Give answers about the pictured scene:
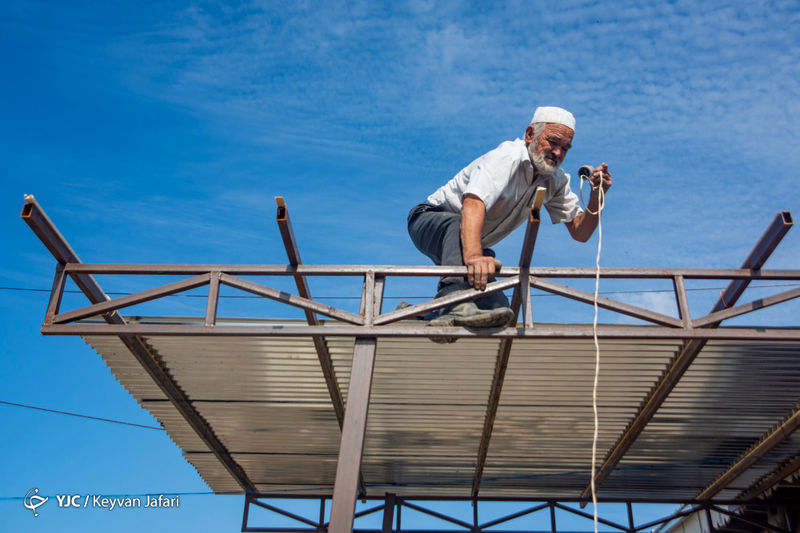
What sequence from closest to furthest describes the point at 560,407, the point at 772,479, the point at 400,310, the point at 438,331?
the point at 438,331
the point at 400,310
the point at 560,407
the point at 772,479

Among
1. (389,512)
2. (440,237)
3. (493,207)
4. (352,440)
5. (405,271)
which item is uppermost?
(493,207)

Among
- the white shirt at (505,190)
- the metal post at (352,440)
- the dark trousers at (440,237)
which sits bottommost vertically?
the metal post at (352,440)

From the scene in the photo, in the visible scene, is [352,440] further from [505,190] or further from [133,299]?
[505,190]

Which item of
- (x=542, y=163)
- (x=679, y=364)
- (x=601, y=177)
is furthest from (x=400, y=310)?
(x=679, y=364)

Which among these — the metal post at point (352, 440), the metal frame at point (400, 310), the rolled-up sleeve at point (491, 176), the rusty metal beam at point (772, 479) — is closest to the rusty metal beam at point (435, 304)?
the metal frame at point (400, 310)

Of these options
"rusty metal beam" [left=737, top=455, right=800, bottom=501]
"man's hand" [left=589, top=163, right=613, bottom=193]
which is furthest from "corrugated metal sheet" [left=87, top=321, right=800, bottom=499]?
"man's hand" [left=589, top=163, right=613, bottom=193]

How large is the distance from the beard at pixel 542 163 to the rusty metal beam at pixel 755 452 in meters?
4.01

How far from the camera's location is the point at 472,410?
7.92 m

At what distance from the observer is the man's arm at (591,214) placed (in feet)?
20.5

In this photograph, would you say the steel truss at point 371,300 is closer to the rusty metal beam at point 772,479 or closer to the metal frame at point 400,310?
the metal frame at point 400,310

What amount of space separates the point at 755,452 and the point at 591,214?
160 inches

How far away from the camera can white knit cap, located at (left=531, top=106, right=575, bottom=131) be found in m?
6.26

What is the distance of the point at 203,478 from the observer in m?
9.73

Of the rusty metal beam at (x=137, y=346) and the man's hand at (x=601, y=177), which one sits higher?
the man's hand at (x=601, y=177)
